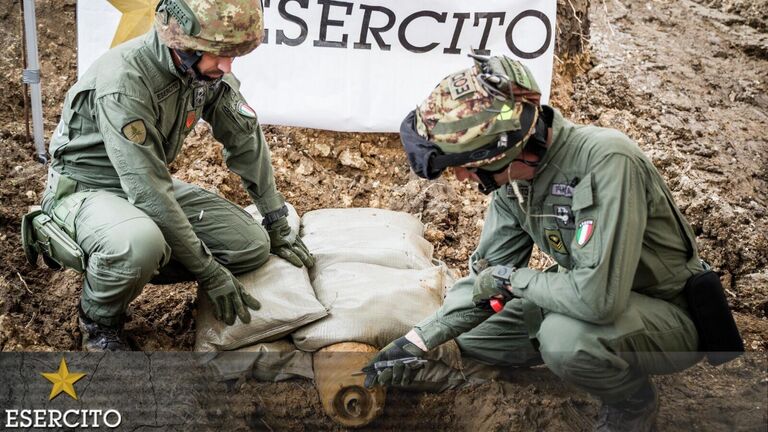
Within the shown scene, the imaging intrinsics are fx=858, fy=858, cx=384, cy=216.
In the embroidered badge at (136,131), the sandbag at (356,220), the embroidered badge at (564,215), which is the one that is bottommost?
the sandbag at (356,220)

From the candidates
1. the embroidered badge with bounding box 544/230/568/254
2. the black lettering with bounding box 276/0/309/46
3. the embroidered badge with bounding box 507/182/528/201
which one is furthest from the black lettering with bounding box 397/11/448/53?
the embroidered badge with bounding box 544/230/568/254

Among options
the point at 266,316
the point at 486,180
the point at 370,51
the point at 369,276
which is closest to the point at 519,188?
the point at 486,180

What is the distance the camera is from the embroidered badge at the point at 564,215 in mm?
2553

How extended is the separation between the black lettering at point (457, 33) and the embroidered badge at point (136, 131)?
1944 millimetres

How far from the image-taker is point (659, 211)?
8.21 ft

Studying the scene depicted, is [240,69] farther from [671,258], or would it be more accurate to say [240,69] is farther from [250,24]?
[671,258]

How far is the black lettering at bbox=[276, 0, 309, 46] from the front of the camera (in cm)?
421

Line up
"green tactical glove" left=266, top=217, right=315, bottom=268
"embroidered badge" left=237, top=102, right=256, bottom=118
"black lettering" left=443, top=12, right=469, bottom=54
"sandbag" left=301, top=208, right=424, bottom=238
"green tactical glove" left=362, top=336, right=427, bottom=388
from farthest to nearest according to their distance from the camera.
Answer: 1. "black lettering" left=443, top=12, right=469, bottom=54
2. "sandbag" left=301, top=208, right=424, bottom=238
3. "green tactical glove" left=266, top=217, right=315, bottom=268
4. "embroidered badge" left=237, top=102, right=256, bottom=118
5. "green tactical glove" left=362, top=336, right=427, bottom=388

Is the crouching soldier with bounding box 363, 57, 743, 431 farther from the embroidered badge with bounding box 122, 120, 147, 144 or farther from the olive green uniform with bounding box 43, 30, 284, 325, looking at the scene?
the embroidered badge with bounding box 122, 120, 147, 144

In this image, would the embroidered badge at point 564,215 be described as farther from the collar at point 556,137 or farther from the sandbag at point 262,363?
the sandbag at point 262,363

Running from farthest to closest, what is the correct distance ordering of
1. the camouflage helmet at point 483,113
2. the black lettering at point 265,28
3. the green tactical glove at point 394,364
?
the black lettering at point 265,28 < the green tactical glove at point 394,364 < the camouflage helmet at point 483,113

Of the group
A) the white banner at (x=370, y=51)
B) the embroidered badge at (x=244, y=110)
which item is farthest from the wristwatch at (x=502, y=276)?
the white banner at (x=370, y=51)

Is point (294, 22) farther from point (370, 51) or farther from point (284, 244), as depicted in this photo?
point (284, 244)

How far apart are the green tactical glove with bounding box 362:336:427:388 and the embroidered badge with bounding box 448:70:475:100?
0.84 m
